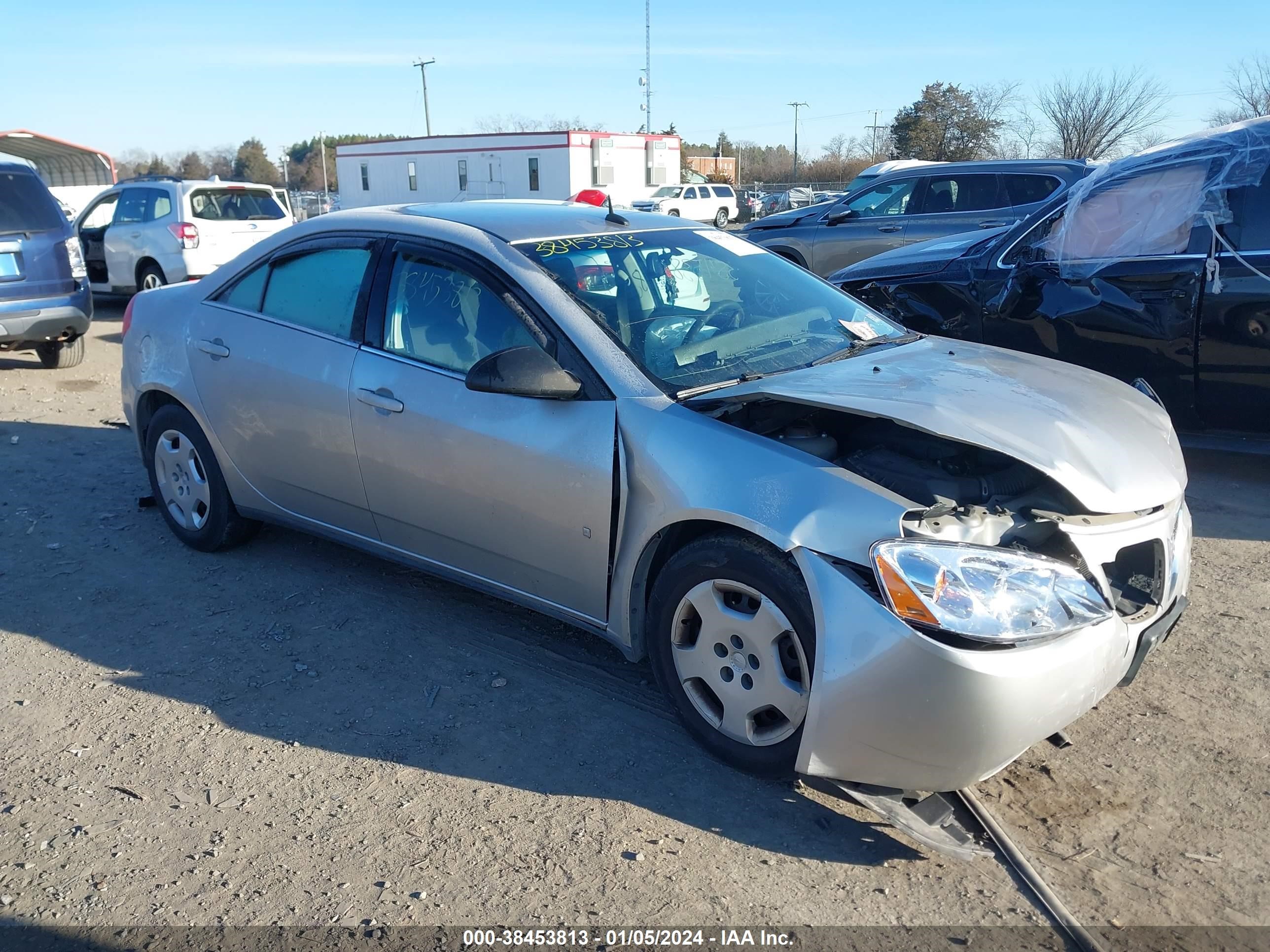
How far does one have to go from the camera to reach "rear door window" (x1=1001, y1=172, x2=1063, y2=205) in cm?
1070

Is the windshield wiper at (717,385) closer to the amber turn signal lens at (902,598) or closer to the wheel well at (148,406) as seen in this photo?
the amber turn signal lens at (902,598)

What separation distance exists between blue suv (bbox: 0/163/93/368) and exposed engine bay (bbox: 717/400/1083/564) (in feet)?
25.9

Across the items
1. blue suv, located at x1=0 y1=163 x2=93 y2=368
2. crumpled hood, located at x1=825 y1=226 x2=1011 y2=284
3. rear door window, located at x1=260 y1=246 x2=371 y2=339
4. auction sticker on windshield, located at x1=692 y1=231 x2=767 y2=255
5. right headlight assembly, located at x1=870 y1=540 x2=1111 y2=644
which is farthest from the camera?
blue suv, located at x1=0 y1=163 x2=93 y2=368

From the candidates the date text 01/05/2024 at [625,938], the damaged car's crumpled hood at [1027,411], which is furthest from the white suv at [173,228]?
the date text 01/05/2024 at [625,938]

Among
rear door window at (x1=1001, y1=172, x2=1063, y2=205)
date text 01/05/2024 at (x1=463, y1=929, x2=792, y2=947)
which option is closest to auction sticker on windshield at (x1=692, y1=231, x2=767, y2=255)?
date text 01/05/2024 at (x1=463, y1=929, x2=792, y2=947)

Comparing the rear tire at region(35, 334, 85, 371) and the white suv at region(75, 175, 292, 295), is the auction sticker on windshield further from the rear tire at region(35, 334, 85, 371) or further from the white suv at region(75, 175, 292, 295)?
the white suv at region(75, 175, 292, 295)

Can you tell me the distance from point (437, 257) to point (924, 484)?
2061 millimetres

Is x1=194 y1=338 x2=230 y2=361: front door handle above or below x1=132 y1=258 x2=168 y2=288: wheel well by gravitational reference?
above

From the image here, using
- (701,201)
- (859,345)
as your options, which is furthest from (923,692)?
(701,201)

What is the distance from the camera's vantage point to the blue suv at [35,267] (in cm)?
868

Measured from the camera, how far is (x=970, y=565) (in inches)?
105

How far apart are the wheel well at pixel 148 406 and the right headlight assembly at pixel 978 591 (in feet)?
12.2

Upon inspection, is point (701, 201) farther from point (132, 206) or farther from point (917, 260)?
point (917, 260)

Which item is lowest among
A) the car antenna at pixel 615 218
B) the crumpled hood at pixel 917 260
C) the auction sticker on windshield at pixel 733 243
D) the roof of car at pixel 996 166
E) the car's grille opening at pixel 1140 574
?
the car's grille opening at pixel 1140 574
